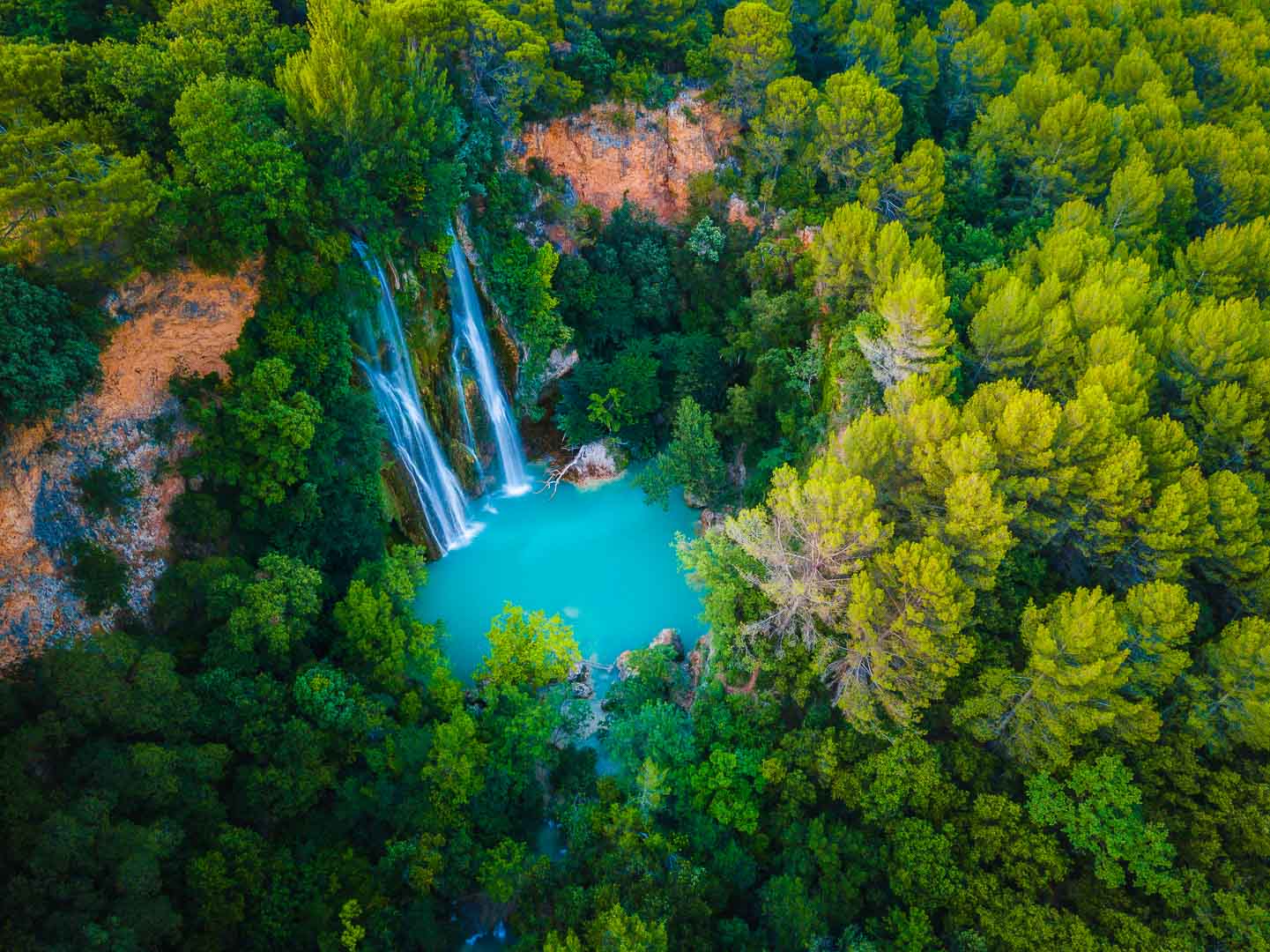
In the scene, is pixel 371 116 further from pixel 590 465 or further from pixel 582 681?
pixel 582 681

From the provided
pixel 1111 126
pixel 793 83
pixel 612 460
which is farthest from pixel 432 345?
pixel 1111 126

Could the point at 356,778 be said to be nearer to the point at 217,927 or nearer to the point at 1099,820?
the point at 217,927

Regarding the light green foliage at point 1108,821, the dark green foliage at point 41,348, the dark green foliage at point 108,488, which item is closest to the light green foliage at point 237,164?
the dark green foliage at point 41,348

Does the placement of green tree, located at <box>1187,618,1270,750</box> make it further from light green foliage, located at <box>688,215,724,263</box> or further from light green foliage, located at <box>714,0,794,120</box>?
light green foliage, located at <box>714,0,794,120</box>

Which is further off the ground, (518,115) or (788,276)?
(518,115)

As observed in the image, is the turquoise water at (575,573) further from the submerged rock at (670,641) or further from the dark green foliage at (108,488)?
the dark green foliage at (108,488)

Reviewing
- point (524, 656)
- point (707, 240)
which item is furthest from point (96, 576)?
point (707, 240)
